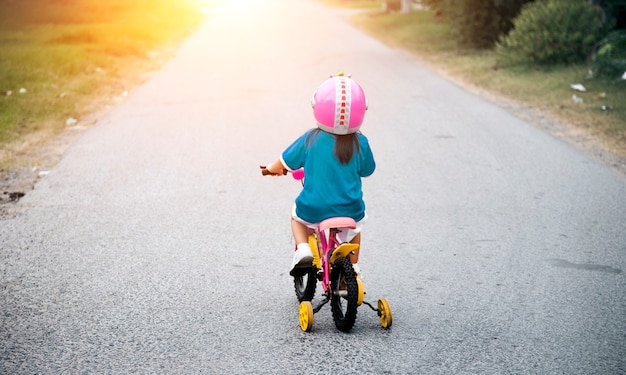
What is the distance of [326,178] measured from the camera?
424 cm

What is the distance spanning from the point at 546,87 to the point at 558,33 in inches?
106

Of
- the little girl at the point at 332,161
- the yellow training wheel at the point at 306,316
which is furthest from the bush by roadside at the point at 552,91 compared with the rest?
the yellow training wheel at the point at 306,316

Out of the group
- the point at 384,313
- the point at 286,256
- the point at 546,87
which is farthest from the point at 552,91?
the point at 384,313

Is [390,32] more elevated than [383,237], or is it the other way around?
[383,237]

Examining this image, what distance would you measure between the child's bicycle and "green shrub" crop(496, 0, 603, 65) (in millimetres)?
13018

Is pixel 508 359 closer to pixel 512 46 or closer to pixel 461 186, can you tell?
pixel 461 186

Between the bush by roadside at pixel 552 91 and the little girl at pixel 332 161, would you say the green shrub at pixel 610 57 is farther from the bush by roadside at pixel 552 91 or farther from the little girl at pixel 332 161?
the little girl at pixel 332 161

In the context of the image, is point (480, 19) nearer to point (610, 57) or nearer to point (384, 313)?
point (610, 57)

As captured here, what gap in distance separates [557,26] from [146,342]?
46.7ft

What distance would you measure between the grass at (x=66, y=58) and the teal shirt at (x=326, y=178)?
5596 mm

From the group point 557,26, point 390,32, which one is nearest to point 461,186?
point 557,26

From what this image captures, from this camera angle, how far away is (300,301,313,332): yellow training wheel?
14.1 ft

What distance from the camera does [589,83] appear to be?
45.2 ft

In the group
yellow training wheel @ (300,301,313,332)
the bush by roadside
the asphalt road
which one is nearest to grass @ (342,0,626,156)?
the bush by roadside
